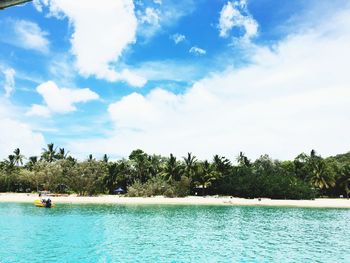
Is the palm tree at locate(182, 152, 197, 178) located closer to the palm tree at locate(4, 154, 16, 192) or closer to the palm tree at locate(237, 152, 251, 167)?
the palm tree at locate(237, 152, 251, 167)

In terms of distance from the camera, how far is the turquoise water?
913 inches

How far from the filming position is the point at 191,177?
81750 mm

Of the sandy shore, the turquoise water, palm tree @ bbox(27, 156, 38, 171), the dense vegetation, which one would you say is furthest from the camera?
palm tree @ bbox(27, 156, 38, 171)

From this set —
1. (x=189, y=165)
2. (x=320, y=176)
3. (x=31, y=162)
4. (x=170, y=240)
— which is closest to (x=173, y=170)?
(x=189, y=165)

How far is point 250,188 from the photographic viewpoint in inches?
3105

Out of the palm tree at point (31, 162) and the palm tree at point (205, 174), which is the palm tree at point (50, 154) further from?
the palm tree at point (205, 174)

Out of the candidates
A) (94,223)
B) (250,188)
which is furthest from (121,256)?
(250,188)

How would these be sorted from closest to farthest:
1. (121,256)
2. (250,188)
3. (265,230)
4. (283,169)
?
(121,256) < (265,230) < (250,188) < (283,169)

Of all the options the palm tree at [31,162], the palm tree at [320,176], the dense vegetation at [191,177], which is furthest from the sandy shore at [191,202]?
the palm tree at [31,162]

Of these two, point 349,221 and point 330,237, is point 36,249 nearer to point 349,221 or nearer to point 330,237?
point 330,237

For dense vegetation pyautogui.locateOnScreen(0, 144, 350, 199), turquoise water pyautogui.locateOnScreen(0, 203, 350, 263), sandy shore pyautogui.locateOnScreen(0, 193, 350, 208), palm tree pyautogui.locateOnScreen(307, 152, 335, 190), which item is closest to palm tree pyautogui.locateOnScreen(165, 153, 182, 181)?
dense vegetation pyautogui.locateOnScreen(0, 144, 350, 199)

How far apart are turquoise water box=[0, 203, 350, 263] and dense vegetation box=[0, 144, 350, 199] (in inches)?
1360

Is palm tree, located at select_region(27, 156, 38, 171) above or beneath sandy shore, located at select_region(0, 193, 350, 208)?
above

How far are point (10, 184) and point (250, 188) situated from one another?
5945cm
